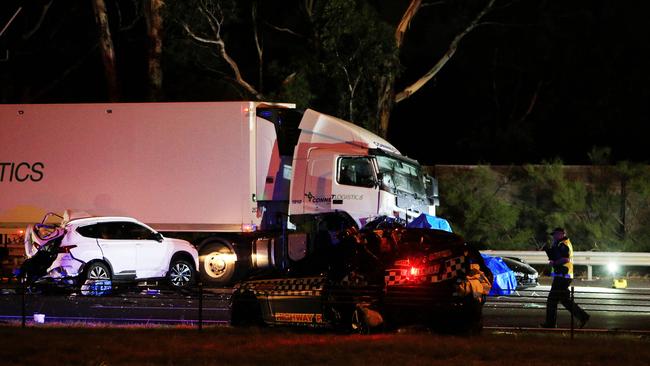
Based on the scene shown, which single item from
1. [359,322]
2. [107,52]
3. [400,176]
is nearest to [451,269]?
[359,322]

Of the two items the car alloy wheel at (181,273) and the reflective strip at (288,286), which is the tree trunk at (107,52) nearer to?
the car alloy wheel at (181,273)

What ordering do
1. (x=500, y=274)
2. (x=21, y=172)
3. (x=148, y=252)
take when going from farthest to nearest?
(x=21, y=172), (x=148, y=252), (x=500, y=274)

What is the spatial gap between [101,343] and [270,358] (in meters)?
2.34

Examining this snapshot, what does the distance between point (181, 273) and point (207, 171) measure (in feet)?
7.58

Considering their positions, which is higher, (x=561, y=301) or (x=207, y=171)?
(x=207, y=171)

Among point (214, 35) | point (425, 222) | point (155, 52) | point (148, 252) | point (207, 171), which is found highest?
point (214, 35)

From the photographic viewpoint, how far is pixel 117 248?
806 inches

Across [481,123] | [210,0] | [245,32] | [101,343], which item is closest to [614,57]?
[481,123]

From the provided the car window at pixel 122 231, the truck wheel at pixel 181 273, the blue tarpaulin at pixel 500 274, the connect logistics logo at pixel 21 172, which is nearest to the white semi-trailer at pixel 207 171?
the connect logistics logo at pixel 21 172

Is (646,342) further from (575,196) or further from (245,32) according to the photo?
(245,32)

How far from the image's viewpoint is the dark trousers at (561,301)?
1470 cm

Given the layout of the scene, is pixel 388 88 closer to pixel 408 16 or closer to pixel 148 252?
pixel 408 16

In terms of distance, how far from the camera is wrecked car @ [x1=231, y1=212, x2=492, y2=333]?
1306 cm

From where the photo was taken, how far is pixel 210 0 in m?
33.4
